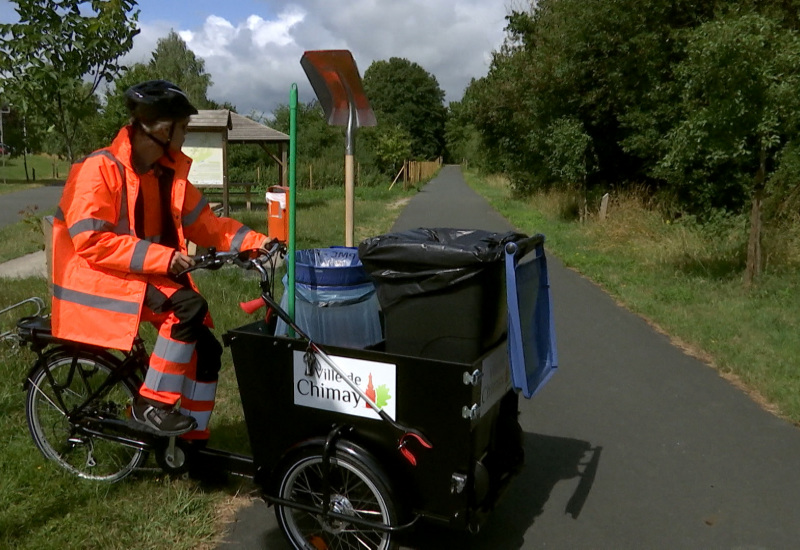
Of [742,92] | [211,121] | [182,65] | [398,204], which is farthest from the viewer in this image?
[182,65]

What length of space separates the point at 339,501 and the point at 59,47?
525 centimetres

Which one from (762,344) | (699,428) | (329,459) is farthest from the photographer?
(762,344)

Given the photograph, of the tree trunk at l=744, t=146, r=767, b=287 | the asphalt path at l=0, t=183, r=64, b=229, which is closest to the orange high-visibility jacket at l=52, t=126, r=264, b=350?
the tree trunk at l=744, t=146, r=767, b=287

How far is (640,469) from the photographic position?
433 centimetres

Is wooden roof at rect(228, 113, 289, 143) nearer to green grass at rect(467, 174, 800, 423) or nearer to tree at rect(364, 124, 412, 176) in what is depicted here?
green grass at rect(467, 174, 800, 423)

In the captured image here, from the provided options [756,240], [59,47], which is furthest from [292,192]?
[756,240]

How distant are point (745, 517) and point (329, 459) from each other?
2255 millimetres

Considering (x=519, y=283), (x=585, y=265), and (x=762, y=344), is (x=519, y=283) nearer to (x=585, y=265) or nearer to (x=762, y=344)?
(x=762, y=344)

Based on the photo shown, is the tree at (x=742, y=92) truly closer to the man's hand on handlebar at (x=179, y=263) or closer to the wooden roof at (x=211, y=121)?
the man's hand on handlebar at (x=179, y=263)

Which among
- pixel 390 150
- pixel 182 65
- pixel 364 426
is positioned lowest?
pixel 364 426

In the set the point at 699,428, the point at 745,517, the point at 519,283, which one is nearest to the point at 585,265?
the point at 699,428

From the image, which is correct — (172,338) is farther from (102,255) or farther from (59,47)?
(59,47)

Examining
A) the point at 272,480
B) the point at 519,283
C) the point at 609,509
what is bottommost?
the point at 609,509

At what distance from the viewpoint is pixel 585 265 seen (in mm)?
11594
